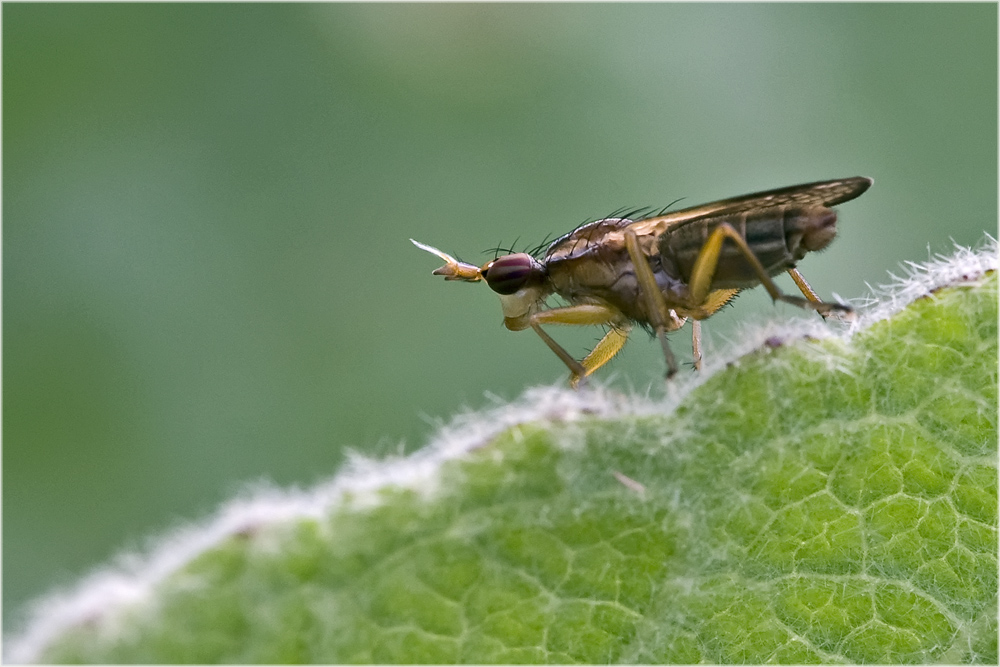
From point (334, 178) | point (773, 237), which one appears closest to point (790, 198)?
point (773, 237)

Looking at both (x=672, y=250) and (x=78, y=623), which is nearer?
(x=78, y=623)

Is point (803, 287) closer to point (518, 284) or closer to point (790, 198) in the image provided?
point (790, 198)

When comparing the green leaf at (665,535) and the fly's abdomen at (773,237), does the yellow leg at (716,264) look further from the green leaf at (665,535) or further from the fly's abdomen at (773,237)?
the green leaf at (665,535)

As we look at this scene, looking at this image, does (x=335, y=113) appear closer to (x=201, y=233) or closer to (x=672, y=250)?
(x=201, y=233)

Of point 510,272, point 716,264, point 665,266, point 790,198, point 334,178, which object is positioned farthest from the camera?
point 334,178

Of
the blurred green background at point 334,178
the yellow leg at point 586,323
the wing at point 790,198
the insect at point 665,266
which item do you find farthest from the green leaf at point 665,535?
the blurred green background at point 334,178

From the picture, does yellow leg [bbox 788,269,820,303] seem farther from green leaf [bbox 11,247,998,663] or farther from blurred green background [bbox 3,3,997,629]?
green leaf [bbox 11,247,998,663]

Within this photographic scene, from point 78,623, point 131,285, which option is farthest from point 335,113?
point 78,623
